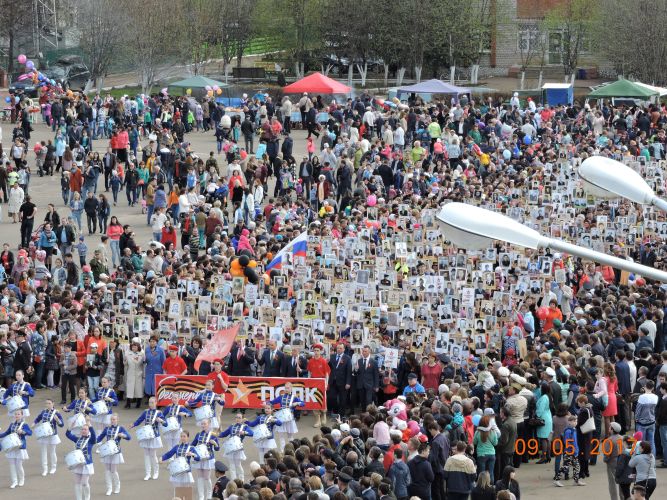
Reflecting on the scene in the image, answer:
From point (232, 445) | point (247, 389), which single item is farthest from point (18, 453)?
point (247, 389)

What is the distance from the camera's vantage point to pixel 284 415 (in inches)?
813

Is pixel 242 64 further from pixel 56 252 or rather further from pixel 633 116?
pixel 56 252

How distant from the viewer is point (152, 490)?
20250 millimetres

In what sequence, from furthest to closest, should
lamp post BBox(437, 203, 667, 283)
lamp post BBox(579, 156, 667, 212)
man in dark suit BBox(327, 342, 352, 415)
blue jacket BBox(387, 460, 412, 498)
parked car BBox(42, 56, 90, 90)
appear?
parked car BBox(42, 56, 90, 90), man in dark suit BBox(327, 342, 352, 415), blue jacket BBox(387, 460, 412, 498), lamp post BBox(579, 156, 667, 212), lamp post BBox(437, 203, 667, 283)

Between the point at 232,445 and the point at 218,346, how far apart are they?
4.21m

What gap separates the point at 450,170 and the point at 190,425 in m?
16.2

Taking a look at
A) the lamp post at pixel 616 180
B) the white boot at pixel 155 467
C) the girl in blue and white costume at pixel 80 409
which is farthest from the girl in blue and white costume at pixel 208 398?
the lamp post at pixel 616 180

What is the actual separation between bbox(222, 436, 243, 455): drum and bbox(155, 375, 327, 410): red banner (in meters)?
2.92

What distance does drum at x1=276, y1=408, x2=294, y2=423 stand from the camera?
810 inches

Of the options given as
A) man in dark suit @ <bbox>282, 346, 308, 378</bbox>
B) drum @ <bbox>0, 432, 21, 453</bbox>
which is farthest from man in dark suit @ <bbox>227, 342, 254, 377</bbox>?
drum @ <bbox>0, 432, 21, 453</bbox>

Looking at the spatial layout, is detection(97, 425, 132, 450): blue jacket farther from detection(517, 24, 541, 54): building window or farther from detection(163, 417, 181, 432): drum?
detection(517, 24, 541, 54): building window

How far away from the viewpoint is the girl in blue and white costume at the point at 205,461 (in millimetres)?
19359

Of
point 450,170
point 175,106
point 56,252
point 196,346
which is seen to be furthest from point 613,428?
point 175,106

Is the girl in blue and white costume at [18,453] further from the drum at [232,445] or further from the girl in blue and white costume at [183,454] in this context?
the drum at [232,445]
